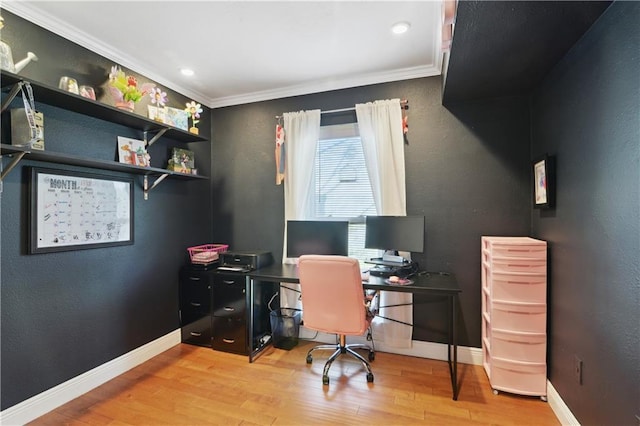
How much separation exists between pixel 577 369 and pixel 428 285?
0.90m

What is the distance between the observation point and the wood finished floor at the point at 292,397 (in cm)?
186

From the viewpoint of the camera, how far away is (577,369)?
167 cm

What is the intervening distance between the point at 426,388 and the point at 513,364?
0.62 meters

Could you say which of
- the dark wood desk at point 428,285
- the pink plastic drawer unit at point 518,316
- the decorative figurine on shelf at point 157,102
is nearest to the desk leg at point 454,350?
the dark wood desk at point 428,285

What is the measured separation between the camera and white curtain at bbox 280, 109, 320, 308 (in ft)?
9.77

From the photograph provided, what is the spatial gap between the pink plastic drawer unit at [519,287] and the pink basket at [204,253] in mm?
2509

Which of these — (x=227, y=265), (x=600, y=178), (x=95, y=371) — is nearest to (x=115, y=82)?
(x=227, y=265)

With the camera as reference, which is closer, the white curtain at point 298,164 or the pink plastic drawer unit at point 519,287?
the pink plastic drawer unit at point 519,287

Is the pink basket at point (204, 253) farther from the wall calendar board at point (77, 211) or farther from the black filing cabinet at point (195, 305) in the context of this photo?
the wall calendar board at point (77, 211)

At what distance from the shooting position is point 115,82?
2.19m

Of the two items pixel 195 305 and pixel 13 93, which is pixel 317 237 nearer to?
pixel 195 305

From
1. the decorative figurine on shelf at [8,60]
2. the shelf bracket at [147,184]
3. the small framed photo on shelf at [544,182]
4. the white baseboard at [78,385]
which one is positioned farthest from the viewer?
the shelf bracket at [147,184]

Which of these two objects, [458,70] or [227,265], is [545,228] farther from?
[227,265]

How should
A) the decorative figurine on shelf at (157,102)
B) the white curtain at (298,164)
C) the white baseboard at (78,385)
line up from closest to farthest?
1. the white baseboard at (78,385)
2. the decorative figurine on shelf at (157,102)
3. the white curtain at (298,164)
